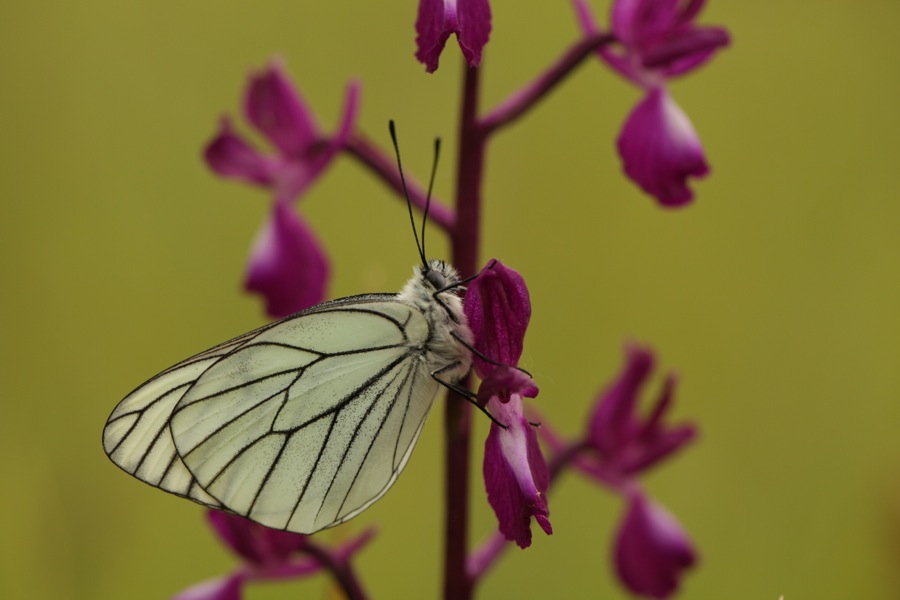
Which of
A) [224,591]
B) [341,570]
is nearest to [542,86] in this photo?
[341,570]

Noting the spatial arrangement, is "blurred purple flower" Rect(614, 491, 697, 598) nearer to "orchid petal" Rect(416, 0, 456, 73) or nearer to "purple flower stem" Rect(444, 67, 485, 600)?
"purple flower stem" Rect(444, 67, 485, 600)

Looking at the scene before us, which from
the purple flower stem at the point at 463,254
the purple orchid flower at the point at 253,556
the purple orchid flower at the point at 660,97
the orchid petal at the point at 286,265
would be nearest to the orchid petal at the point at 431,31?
the purple flower stem at the point at 463,254

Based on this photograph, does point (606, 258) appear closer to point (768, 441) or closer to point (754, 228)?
point (754, 228)

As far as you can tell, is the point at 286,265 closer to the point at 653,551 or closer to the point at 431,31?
the point at 431,31

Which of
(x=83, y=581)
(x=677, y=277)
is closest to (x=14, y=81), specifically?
(x=83, y=581)

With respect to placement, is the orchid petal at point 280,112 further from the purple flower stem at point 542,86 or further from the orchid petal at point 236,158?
the purple flower stem at point 542,86

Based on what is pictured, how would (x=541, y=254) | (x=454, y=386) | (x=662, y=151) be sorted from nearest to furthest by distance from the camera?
Answer: 1. (x=454, y=386)
2. (x=662, y=151)
3. (x=541, y=254)

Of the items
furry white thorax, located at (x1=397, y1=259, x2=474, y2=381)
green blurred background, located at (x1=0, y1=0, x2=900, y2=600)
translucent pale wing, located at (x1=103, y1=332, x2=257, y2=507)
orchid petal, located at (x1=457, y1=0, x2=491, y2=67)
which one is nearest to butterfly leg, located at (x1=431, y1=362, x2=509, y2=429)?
furry white thorax, located at (x1=397, y1=259, x2=474, y2=381)
